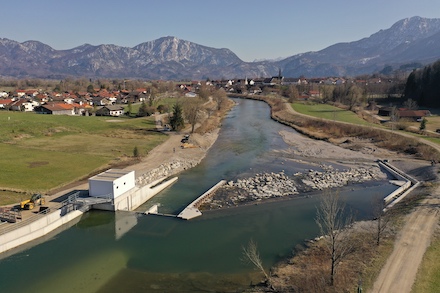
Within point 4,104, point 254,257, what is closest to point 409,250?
point 254,257

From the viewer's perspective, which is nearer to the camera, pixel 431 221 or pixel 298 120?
pixel 431 221

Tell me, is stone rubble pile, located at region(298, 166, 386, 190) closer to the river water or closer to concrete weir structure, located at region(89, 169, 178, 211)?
the river water

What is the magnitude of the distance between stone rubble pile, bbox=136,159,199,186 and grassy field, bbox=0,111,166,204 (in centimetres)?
639

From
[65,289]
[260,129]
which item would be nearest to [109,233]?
[65,289]

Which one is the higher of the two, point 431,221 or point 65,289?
point 431,221

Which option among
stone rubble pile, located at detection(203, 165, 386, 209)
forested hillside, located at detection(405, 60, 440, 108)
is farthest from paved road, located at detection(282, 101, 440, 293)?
forested hillside, located at detection(405, 60, 440, 108)

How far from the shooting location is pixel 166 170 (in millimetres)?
41312

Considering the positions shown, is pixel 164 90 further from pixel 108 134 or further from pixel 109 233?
pixel 109 233

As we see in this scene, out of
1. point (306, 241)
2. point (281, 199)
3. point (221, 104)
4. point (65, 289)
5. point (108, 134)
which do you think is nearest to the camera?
point (65, 289)

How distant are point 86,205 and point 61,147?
24.3 m

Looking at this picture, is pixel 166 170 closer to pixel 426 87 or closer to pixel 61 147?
pixel 61 147

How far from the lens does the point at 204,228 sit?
26500mm

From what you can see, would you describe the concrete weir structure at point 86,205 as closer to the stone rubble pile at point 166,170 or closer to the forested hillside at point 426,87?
the stone rubble pile at point 166,170

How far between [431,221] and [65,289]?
2518cm
